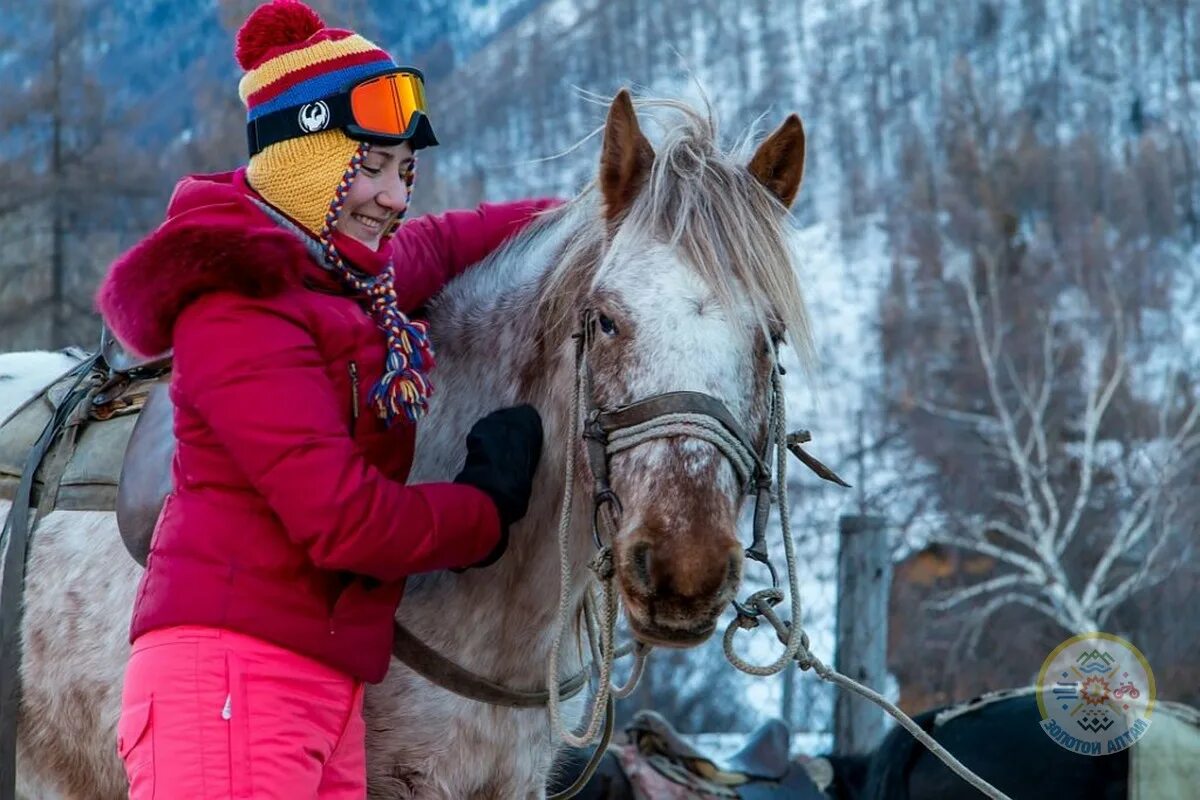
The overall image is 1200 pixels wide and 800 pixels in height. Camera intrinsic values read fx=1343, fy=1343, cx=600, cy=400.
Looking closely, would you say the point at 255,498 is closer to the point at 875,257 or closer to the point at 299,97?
the point at 299,97

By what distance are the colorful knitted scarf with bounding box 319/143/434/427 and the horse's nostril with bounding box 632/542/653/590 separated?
0.48m

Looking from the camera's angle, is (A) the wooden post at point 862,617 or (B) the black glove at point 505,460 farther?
(A) the wooden post at point 862,617

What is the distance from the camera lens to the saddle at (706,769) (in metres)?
3.96

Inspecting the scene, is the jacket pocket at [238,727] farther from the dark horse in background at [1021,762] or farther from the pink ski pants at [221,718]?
the dark horse in background at [1021,762]

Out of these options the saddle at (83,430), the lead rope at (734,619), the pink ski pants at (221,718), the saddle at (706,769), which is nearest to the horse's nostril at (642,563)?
the lead rope at (734,619)

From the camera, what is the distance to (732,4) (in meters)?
65.3

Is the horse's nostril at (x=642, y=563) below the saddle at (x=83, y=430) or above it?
below

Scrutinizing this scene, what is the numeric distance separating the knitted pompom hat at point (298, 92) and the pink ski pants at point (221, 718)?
2.30 feet

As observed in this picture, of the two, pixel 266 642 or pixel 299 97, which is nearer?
pixel 266 642

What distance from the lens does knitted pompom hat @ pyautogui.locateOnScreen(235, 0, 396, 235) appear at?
219cm

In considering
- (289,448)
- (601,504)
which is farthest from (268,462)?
(601,504)

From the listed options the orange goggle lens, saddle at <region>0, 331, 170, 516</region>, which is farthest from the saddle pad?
the orange goggle lens

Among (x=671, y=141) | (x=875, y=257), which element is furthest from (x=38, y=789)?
(x=875, y=257)

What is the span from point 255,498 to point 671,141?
0.93m
